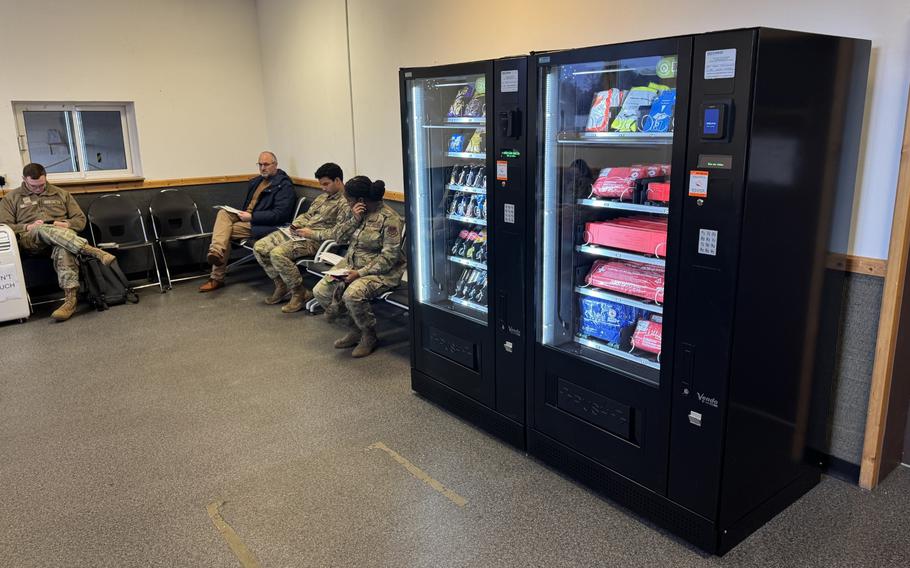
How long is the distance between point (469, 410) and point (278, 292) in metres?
2.99

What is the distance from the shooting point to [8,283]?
5.26m

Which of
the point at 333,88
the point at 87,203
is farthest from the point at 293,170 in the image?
the point at 87,203

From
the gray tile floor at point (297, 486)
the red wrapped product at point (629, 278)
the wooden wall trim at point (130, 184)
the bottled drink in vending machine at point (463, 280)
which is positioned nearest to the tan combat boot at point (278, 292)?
the gray tile floor at point (297, 486)

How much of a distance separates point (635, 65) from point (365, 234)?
2.58 metres

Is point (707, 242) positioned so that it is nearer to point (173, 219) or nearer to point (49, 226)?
point (49, 226)

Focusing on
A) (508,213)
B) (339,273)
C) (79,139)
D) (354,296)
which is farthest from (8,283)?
(508,213)

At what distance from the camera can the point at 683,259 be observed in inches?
91.0

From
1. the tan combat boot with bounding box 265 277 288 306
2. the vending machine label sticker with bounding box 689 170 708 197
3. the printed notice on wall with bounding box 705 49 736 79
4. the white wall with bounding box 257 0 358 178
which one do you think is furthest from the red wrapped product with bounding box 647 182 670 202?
the tan combat boot with bounding box 265 277 288 306

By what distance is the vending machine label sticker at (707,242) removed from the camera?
220 cm

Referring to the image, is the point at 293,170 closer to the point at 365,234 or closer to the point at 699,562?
the point at 365,234

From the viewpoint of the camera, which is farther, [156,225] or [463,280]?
[156,225]

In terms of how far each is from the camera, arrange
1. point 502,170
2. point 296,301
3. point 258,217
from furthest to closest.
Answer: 1. point 258,217
2. point 296,301
3. point 502,170

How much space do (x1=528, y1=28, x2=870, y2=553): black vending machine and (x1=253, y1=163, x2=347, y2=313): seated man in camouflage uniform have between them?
2.98 m

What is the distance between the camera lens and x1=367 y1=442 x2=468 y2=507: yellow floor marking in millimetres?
2836
